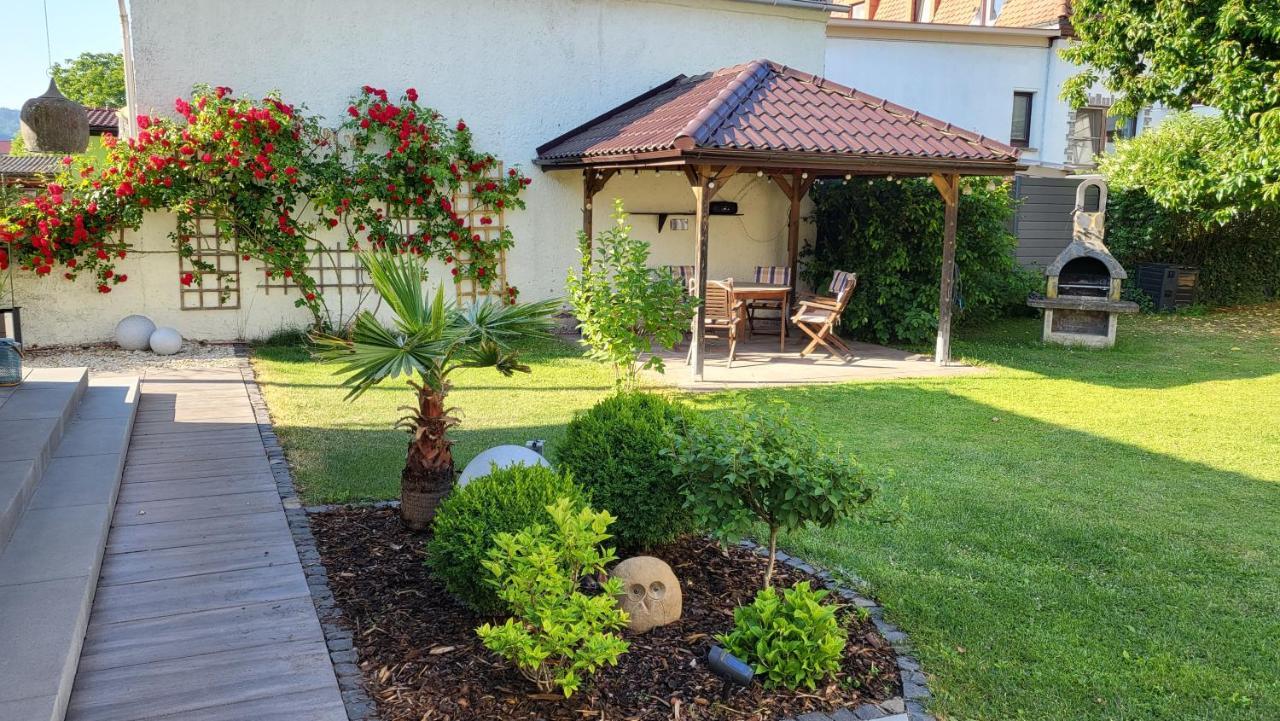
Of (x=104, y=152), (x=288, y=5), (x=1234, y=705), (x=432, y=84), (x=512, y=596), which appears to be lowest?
(x=1234, y=705)

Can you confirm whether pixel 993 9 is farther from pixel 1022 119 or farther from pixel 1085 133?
pixel 1085 133

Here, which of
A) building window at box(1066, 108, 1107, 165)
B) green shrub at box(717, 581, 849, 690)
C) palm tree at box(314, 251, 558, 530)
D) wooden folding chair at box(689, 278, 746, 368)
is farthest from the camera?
building window at box(1066, 108, 1107, 165)

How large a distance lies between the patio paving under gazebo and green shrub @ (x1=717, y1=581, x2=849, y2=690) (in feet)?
17.2

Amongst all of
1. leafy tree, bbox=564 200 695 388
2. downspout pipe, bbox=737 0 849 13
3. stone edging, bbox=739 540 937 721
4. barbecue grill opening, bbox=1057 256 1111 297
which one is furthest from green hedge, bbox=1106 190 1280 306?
stone edging, bbox=739 540 937 721

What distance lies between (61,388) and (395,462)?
2.53m

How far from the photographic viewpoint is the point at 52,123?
6.65 m

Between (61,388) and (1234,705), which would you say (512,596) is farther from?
(61,388)

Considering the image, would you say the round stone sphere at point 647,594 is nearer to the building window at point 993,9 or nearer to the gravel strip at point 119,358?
the gravel strip at point 119,358

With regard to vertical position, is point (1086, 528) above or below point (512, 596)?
below

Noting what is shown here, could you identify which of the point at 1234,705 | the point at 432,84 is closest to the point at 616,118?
the point at 432,84

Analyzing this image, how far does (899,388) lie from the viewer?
8.88 m

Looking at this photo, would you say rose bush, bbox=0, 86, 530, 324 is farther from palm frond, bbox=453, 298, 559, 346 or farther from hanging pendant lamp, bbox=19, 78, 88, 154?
palm frond, bbox=453, 298, 559, 346

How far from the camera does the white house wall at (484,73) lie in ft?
32.7

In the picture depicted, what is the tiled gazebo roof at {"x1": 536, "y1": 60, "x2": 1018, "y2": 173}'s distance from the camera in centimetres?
870
